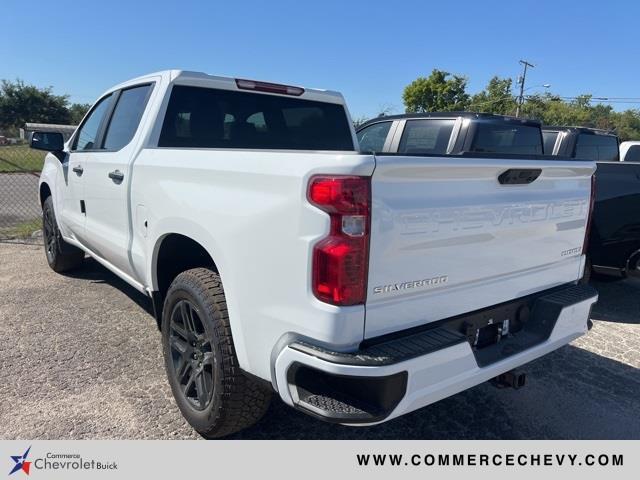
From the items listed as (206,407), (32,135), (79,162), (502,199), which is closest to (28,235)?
(32,135)

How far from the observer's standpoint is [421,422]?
2889 millimetres

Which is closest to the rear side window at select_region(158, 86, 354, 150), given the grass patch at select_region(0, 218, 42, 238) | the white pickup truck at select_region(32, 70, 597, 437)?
the white pickup truck at select_region(32, 70, 597, 437)

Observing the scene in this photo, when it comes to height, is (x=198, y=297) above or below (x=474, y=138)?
below

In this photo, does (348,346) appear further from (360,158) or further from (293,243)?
(360,158)

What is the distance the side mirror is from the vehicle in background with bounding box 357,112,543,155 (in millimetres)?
3016

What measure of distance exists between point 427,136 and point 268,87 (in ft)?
8.76

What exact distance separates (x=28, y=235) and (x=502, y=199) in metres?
7.53

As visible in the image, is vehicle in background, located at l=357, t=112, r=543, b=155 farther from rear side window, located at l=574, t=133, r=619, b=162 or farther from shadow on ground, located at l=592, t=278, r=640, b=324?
shadow on ground, located at l=592, t=278, r=640, b=324

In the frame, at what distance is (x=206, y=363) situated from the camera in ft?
8.26

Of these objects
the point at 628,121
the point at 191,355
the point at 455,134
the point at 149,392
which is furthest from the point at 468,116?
the point at 628,121

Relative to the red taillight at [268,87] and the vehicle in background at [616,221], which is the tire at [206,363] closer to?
the red taillight at [268,87]

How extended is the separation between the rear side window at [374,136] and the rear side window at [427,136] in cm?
36
